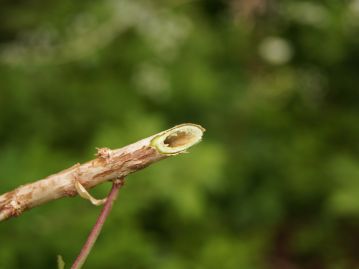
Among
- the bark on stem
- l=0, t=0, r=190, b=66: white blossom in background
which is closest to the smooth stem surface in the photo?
the bark on stem

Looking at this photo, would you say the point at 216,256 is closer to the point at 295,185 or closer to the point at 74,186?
the point at 295,185

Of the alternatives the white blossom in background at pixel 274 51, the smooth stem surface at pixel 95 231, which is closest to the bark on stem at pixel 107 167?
the smooth stem surface at pixel 95 231

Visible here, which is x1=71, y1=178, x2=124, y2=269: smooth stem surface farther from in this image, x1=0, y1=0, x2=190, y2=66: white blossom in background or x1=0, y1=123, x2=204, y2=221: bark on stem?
x1=0, y1=0, x2=190, y2=66: white blossom in background

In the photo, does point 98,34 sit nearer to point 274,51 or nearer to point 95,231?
point 274,51

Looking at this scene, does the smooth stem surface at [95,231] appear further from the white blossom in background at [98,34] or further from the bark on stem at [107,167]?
the white blossom in background at [98,34]

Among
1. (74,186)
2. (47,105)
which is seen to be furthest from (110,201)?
(47,105)

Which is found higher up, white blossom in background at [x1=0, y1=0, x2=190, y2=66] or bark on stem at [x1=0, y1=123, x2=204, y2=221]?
white blossom in background at [x1=0, y1=0, x2=190, y2=66]
